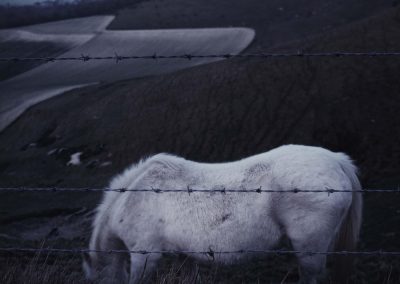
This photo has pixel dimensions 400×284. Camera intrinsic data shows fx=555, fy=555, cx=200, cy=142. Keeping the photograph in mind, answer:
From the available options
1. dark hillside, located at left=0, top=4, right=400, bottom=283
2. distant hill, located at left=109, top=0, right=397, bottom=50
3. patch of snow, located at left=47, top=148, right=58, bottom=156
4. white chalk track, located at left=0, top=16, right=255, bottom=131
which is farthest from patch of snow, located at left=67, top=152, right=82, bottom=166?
distant hill, located at left=109, top=0, right=397, bottom=50

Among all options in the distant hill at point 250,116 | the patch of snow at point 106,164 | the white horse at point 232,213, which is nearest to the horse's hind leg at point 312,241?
the white horse at point 232,213

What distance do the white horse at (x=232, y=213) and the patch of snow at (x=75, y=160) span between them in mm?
10316

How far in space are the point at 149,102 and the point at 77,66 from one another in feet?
64.9

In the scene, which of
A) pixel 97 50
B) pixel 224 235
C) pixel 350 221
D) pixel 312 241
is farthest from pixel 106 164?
pixel 97 50

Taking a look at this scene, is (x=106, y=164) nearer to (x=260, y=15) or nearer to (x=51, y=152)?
(x=51, y=152)

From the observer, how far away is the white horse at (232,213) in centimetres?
536

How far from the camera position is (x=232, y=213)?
561cm

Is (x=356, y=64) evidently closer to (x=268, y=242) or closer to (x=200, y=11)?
(x=268, y=242)

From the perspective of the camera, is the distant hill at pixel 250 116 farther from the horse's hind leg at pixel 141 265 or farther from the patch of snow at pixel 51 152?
the horse's hind leg at pixel 141 265

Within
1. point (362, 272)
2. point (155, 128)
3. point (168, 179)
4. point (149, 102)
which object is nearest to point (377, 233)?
point (362, 272)

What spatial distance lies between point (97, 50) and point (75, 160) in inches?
1006

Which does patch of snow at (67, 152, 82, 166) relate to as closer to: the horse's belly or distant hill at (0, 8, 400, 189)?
distant hill at (0, 8, 400, 189)

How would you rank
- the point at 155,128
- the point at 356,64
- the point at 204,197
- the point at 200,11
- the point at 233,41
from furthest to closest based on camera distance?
the point at 200,11, the point at 233,41, the point at 155,128, the point at 356,64, the point at 204,197

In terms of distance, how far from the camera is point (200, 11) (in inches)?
1976
